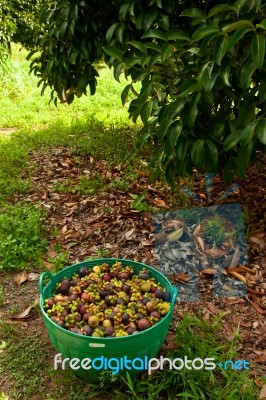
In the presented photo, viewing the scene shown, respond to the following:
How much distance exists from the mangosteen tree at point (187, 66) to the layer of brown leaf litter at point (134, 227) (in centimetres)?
62

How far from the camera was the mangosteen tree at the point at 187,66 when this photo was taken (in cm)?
194

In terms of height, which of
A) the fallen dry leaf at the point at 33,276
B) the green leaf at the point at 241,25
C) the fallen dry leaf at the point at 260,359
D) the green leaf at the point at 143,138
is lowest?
the fallen dry leaf at the point at 260,359

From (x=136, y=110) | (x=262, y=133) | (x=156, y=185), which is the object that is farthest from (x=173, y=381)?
(x=156, y=185)

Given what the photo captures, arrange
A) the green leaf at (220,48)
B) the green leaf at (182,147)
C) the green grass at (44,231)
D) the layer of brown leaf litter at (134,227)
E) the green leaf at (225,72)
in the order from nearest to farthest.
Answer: the green leaf at (220,48) < the green leaf at (225,72) < the green grass at (44,231) < the green leaf at (182,147) < the layer of brown leaf litter at (134,227)

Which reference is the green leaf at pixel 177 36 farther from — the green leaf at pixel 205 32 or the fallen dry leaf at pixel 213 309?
the fallen dry leaf at pixel 213 309

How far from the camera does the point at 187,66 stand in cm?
226

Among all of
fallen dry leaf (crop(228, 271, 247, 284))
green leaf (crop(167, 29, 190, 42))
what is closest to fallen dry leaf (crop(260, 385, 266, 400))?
fallen dry leaf (crop(228, 271, 247, 284))

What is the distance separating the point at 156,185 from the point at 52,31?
146cm

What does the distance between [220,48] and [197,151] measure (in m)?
0.62

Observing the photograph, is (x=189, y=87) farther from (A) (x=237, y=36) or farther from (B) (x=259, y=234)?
(B) (x=259, y=234)

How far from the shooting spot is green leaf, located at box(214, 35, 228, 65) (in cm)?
183

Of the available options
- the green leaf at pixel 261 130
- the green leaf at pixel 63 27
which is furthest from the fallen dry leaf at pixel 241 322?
the green leaf at pixel 63 27

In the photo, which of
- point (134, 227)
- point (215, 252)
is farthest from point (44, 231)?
point (215, 252)

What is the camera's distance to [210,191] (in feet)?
11.1
